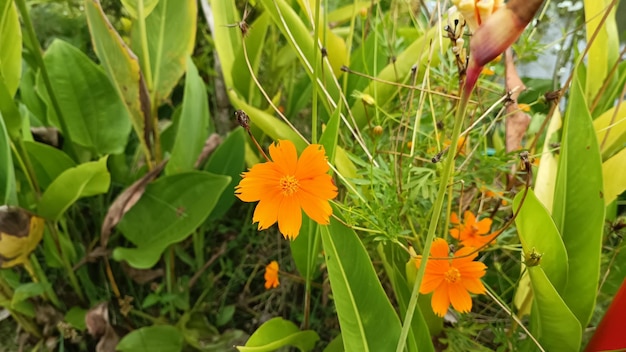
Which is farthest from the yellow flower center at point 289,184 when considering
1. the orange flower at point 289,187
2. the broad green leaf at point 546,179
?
the broad green leaf at point 546,179

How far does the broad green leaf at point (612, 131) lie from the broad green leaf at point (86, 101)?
64 cm

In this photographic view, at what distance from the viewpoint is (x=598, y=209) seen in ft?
1.49

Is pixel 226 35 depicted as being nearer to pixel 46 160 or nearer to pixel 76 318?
pixel 46 160

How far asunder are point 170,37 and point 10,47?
0.21 m

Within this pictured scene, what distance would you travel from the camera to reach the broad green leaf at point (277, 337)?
0.51 m

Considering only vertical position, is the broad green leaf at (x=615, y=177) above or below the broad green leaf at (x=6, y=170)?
below

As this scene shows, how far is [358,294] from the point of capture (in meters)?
0.45

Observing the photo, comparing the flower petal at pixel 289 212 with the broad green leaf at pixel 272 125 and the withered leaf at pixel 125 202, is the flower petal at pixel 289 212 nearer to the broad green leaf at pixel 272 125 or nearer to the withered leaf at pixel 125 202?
the broad green leaf at pixel 272 125

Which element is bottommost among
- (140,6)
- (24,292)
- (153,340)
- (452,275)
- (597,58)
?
(153,340)

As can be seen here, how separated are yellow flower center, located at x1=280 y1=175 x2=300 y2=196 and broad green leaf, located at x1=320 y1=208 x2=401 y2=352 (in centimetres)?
10

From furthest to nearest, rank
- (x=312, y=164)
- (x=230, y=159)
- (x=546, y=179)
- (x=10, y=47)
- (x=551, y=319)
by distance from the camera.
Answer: (x=230, y=159) → (x=10, y=47) → (x=546, y=179) → (x=551, y=319) → (x=312, y=164)

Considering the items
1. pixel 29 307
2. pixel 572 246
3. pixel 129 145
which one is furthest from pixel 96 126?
pixel 572 246

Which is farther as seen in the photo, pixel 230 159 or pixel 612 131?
pixel 230 159

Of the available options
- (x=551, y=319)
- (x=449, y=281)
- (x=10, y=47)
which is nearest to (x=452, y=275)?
(x=449, y=281)
